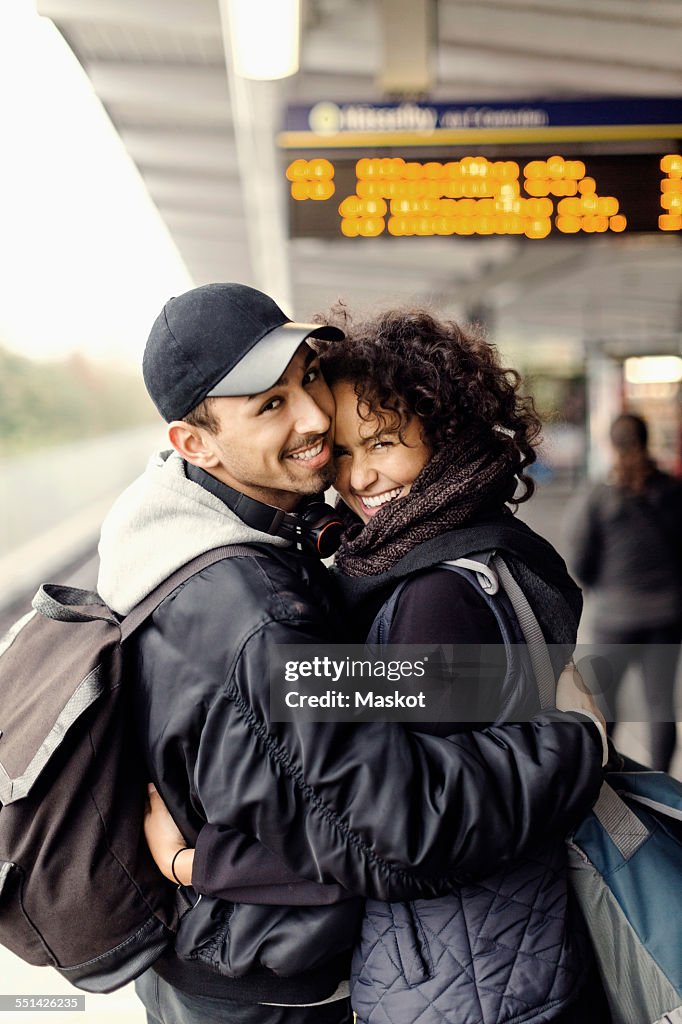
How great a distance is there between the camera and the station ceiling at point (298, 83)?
3.07 meters

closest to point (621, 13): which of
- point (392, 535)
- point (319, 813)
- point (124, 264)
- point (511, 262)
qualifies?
point (511, 262)

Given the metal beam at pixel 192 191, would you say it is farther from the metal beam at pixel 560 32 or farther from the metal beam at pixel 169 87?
the metal beam at pixel 560 32

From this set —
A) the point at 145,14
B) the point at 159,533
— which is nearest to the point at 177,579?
the point at 159,533

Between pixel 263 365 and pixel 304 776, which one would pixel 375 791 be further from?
pixel 263 365

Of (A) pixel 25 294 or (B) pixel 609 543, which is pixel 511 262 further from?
(A) pixel 25 294

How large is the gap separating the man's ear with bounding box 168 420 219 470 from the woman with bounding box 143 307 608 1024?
0.78ft

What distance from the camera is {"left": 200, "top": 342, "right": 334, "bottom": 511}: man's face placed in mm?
1443

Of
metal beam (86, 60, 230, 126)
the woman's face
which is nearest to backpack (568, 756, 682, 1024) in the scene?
the woman's face

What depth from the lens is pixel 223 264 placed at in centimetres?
484

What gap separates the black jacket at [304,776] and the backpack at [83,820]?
0.05 metres

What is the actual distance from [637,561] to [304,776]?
2.81 metres

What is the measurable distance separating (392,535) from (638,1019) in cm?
81

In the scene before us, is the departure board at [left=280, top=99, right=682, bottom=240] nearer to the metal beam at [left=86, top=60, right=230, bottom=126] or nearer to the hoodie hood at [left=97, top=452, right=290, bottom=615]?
the metal beam at [left=86, top=60, right=230, bottom=126]

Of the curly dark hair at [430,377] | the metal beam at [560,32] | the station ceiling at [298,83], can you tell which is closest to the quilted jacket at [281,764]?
the curly dark hair at [430,377]
